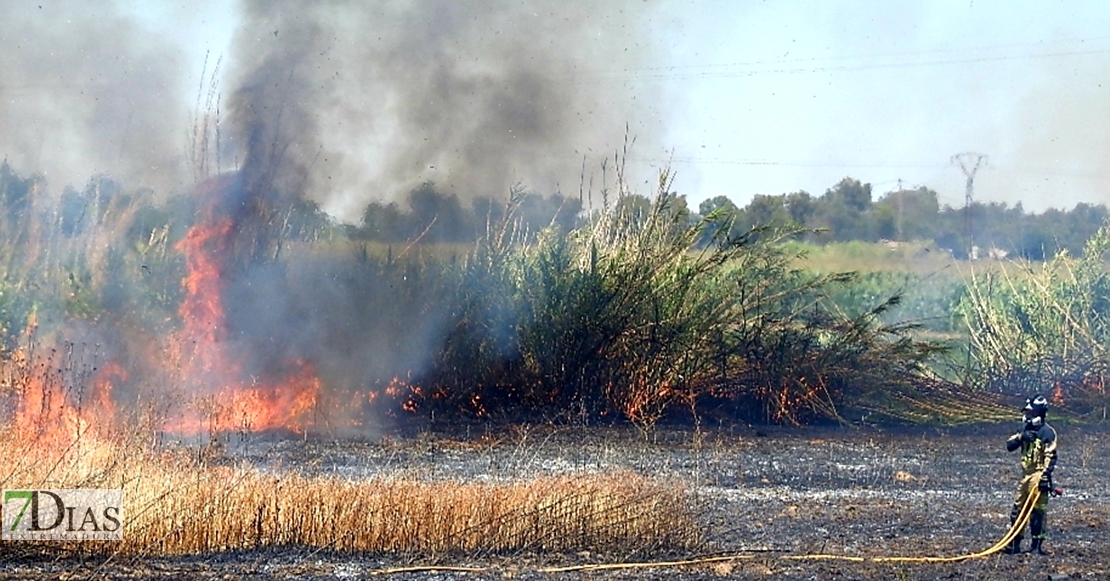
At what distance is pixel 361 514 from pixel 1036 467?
191 inches

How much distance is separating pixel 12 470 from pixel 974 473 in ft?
29.2

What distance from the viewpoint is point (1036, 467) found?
7.74m

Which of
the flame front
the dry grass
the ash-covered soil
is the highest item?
the flame front

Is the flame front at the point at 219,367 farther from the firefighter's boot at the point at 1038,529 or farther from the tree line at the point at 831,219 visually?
the firefighter's boot at the point at 1038,529

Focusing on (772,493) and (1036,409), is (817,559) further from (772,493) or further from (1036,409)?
(772,493)

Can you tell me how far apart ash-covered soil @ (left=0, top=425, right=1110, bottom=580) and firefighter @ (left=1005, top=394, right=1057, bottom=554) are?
18 cm

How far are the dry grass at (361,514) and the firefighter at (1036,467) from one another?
2.38 m

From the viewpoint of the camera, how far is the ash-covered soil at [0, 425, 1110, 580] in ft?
22.6

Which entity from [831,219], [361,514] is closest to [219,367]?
[361,514]

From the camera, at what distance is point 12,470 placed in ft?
25.6
